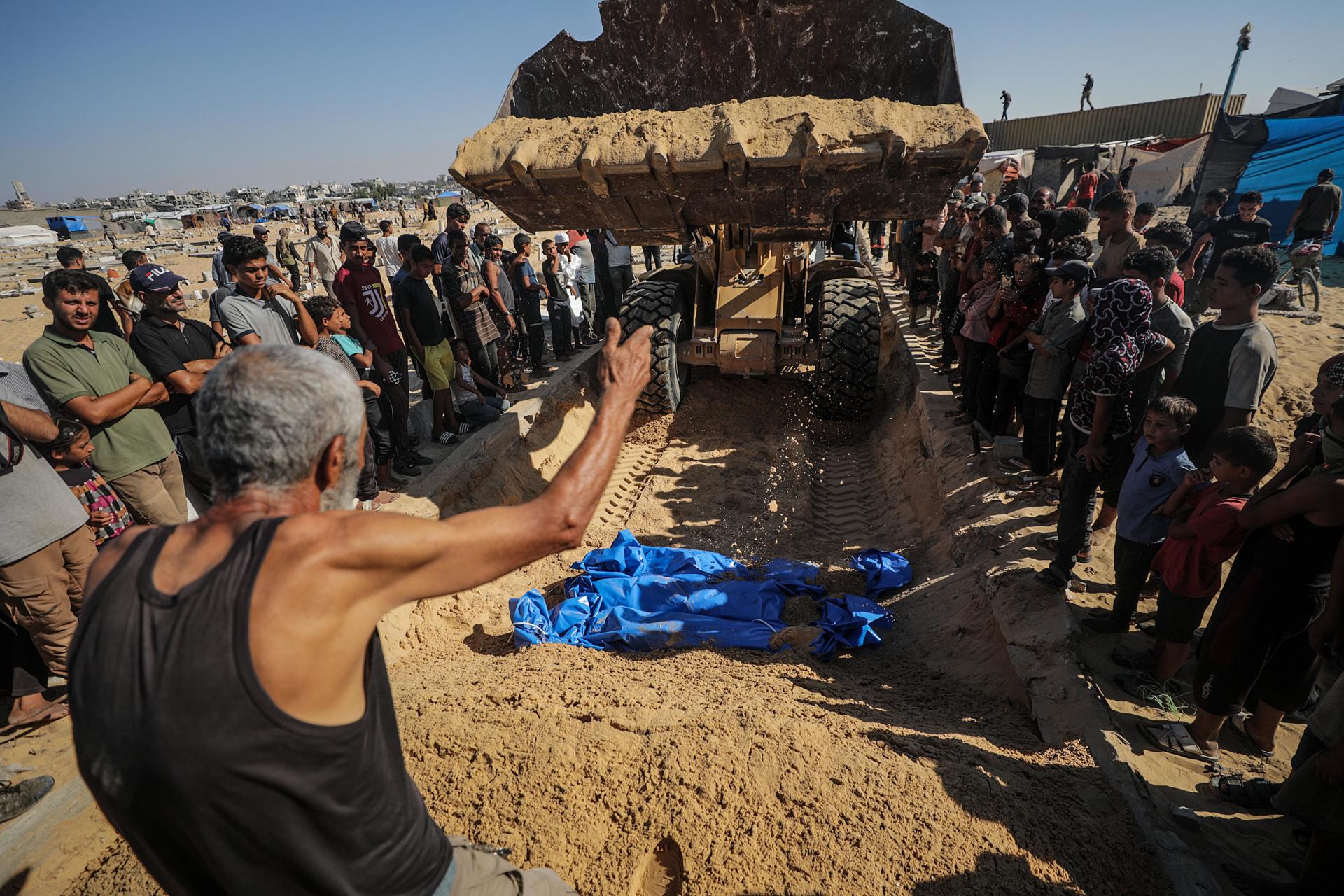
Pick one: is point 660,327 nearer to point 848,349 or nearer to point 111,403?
point 848,349

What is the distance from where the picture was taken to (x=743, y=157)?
3.80 meters

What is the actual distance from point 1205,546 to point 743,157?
3075 millimetres

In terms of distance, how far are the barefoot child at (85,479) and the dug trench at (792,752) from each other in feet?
4.83

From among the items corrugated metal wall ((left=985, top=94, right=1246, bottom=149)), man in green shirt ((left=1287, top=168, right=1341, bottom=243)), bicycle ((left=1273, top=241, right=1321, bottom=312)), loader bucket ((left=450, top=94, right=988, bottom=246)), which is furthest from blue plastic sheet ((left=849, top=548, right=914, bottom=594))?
corrugated metal wall ((left=985, top=94, right=1246, bottom=149))

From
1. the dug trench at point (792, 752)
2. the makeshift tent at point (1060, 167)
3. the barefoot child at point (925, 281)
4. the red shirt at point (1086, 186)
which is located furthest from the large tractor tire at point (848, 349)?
the makeshift tent at point (1060, 167)

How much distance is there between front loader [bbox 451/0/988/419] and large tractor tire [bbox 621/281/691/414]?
19 mm

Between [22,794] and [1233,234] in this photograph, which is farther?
[1233,234]

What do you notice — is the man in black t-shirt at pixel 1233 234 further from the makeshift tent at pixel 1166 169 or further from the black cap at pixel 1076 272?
the makeshift tent at pixel 1166 169

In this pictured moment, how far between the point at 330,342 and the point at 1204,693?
500 cm

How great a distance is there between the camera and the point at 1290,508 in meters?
2.20

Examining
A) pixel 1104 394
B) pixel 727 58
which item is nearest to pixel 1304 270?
pixel 1104 394

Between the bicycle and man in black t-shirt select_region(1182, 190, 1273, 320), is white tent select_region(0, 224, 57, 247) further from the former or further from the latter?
the bicycle

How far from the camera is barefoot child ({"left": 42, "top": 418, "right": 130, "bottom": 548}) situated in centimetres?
293

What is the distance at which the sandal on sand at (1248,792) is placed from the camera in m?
2.24
